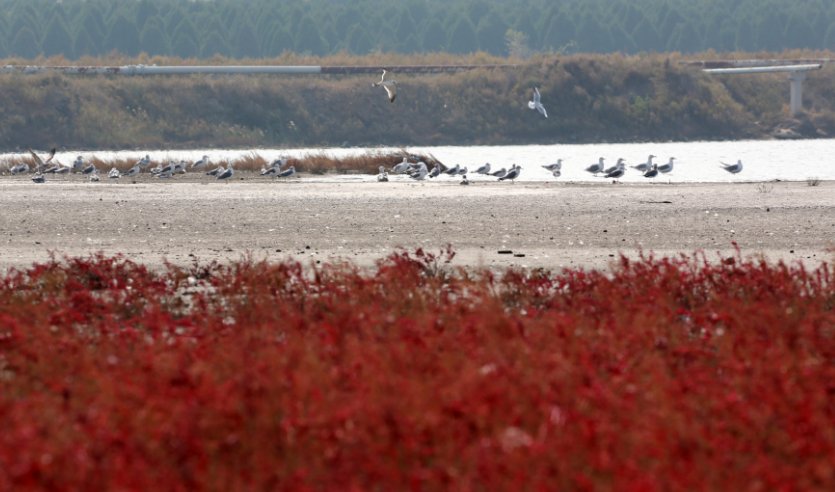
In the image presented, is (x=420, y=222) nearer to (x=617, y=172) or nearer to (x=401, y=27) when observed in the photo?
(x=617, y=172)

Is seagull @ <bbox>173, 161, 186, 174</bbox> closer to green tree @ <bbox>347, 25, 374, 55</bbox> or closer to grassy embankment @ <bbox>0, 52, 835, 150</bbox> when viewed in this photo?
grassy embankment @ <bbox>0, 52, 835, 150</bbox>

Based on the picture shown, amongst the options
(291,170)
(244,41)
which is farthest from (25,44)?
(291,170)

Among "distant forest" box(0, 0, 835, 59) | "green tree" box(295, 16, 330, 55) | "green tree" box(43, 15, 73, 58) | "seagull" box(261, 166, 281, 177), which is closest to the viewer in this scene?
"seagull" box(261, 166, 281, 177)

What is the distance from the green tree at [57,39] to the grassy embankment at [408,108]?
50.7 metres

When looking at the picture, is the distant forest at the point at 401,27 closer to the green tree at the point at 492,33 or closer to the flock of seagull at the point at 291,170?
the green tree at the point at 492,33

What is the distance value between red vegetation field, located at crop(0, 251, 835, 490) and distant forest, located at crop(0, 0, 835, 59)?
120 metres

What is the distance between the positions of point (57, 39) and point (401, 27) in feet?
106

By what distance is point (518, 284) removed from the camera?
1184 cm

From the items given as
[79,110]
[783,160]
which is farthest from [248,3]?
[783,160]

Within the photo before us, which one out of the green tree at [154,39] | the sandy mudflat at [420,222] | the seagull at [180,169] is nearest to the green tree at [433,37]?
the green tree at [154,39]

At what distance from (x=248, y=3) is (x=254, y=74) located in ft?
207

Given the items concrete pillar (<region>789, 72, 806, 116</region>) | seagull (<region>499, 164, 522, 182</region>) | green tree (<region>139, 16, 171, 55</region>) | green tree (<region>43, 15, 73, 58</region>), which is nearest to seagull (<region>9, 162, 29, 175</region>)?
seagull (<region>499, 164, 522, 182</region>)

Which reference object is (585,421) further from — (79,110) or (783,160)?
(79,110)

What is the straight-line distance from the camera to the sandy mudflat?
54.9 ft
